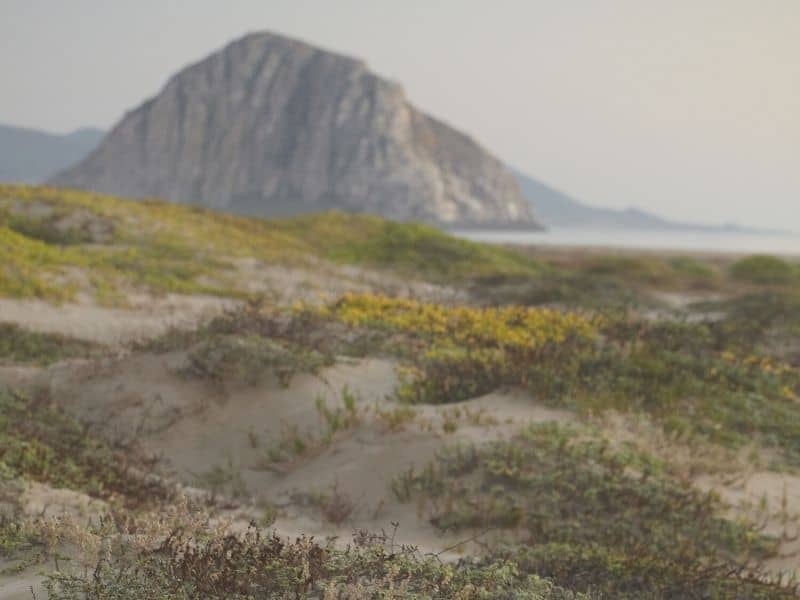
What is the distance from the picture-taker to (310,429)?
8391 millimetres

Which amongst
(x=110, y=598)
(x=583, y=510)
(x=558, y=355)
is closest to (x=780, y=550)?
(x=583, y=510)

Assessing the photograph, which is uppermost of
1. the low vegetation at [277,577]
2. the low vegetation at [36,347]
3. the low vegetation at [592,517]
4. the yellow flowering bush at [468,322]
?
the yellow flowering bush at [468,322]

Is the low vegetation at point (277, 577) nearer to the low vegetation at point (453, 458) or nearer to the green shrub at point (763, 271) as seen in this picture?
the low vegetation at point (453, 458)

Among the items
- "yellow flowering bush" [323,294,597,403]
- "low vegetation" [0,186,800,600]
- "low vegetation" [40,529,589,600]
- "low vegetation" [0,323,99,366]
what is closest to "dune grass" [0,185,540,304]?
"low vegetation" [0,186,800,600]

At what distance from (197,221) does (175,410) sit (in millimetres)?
24344

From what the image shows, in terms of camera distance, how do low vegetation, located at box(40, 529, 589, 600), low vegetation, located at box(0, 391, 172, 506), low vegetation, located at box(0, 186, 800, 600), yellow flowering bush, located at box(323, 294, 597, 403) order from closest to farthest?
low vegetation, located at box(40, 529, 589, 600) < low vegetation, located at box(0, 186, 800, 600) < low vegetation, located at box(0, 391, 172, 506) < yellow flowering bush, located at box(323, 294, 597, 403)

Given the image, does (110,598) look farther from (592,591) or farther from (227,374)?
(227,374)

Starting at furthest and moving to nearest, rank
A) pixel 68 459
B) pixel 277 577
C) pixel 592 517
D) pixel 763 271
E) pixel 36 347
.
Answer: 1. pixel 763 271
2. pixel 36 347
3. pixel 68 459
4. pixel 592 517
5. pixel 277 577

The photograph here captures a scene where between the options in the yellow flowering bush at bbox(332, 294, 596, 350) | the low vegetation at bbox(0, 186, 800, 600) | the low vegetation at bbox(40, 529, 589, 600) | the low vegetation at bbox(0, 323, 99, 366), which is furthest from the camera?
the yellow flowering bush at bbox(332, 294, 596, 350)

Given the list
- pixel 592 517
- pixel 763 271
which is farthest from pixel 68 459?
pixel 763 271

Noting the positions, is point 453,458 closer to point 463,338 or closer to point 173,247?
point 463,338

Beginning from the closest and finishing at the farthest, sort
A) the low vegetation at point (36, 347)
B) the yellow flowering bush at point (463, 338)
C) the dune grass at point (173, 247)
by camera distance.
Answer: the yellow flowering bush at point (463, 338) < the low vegetation at point (36, 347) < the dune grass at point (173, 247)

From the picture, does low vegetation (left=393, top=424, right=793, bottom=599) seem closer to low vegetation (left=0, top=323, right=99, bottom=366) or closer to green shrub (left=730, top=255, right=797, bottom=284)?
low vegetation (left=0, top=323, right=99, bottom=366)

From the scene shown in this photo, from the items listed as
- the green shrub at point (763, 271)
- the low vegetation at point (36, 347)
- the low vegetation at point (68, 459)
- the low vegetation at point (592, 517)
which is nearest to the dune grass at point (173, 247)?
the low vegetation at point (36, 347)
